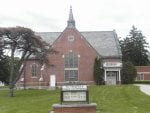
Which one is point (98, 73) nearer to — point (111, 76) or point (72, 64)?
point (111, 76)

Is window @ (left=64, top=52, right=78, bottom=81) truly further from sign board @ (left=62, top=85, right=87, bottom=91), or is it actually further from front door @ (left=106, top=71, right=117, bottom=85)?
sign board @ (left=62, top=85, right=87, bottom=91)

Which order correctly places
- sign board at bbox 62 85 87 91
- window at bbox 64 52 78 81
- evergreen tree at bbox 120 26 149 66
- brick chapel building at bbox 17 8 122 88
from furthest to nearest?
evergreen tree at bbox 120 26 149 66, window at bbox 64 52 78 81, brick chapel building at bbox 17 8 122 88, sign board at bbox 62 85 87 91

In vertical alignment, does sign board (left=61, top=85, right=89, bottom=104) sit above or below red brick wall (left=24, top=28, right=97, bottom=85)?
below

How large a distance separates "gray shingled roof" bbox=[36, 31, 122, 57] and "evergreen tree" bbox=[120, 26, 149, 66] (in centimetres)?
2492

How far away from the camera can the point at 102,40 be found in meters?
71.1

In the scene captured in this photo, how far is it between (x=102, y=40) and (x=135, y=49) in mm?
29002

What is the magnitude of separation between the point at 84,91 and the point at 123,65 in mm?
48800

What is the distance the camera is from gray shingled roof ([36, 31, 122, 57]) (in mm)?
68938

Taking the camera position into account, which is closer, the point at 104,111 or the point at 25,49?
the point at 104,111

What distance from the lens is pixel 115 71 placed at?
68.1m

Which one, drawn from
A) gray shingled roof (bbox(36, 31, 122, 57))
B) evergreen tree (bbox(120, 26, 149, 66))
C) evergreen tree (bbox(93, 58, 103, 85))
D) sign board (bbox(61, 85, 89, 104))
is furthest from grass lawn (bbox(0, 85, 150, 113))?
evergreen tree (bbox(120, 26, 149, 66))

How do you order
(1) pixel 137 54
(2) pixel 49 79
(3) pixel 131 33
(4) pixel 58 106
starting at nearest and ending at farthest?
(4) pixel 58 106 → (2) pixel 49 79 → (1) pixel 137 54 → (3) pixel 131 33

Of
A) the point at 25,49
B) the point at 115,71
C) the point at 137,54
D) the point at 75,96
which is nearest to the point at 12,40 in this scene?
the point at 25,49

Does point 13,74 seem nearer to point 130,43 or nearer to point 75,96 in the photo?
point 75,96
